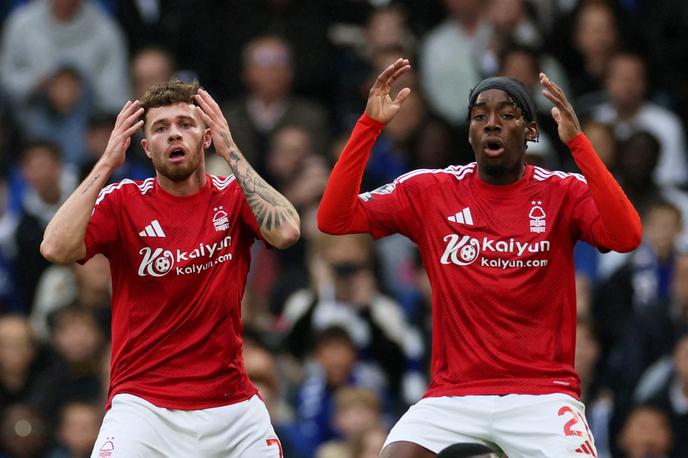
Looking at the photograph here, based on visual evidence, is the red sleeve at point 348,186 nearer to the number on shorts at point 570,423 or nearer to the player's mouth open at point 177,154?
the player's mouth open at point 177,154

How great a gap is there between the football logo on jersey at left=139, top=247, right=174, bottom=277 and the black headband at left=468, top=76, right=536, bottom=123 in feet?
6.03

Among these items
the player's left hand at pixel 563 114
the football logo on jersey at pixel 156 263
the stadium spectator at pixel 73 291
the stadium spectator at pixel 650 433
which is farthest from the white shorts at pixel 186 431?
the stadium spectator at pixel 73 291

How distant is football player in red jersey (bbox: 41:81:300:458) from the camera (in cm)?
952

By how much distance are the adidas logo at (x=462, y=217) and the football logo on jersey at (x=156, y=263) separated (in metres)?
1.55

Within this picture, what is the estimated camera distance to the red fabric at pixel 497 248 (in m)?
9.45

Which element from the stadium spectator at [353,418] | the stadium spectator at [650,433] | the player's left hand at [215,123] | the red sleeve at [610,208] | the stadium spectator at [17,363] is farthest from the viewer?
the stadium spectator at [17,363]

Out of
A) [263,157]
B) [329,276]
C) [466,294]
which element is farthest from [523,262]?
[263,157]

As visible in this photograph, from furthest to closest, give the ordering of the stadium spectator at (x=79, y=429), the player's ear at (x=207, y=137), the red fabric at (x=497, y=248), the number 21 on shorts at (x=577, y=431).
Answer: the stadium spectator at (x=79, y=429) < the player's ear at (x=207, y=137) < the red fabric at (x=497, y=248) < the number 21 on shorts at (x=577, y=431)

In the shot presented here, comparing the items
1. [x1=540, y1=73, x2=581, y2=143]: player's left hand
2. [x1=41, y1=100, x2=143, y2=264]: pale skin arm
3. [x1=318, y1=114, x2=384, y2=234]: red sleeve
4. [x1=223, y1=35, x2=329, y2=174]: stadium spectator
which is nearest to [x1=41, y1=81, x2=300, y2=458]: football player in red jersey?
[x1=41, y1=100, x2=143, y2=264]: pale skin arm

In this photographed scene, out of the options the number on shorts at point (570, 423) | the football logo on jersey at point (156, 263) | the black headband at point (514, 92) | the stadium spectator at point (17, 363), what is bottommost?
the number on shorts at point (570, 423)

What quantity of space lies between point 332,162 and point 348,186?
602 cm

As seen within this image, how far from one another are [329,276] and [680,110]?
13.1 ft

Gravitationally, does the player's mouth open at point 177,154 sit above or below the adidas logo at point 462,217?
above

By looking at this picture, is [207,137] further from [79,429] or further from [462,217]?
[79,429]
